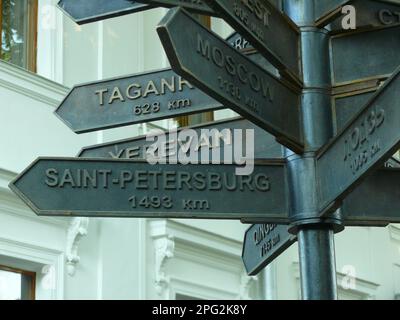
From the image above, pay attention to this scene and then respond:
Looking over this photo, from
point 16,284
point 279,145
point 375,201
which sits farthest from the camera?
point 16,284

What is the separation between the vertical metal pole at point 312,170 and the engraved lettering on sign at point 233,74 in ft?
1.04

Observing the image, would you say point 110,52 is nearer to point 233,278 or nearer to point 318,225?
point 233,278

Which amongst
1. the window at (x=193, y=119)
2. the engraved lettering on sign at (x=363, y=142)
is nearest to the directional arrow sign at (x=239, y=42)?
the engraved lettering on sign at (x=363, y=142)

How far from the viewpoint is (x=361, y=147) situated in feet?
15.1

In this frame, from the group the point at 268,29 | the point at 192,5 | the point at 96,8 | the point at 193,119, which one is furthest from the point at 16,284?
the point at 268,29

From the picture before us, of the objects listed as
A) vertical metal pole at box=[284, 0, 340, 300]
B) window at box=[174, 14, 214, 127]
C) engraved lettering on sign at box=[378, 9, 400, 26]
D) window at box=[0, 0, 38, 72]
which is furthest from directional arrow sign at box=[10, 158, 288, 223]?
→ window at box=[174, 14, 214, 127]

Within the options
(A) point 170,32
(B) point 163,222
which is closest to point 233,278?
(B) point 163,222

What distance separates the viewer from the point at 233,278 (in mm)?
13305

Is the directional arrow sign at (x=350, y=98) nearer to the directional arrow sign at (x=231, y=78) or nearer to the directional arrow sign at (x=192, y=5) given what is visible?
the directional arrow sign at (x=231, y=78)

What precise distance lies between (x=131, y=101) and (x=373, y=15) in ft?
3.77

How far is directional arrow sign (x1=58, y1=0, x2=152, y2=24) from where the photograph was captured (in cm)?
530

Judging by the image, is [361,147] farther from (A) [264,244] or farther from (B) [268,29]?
(A) [264,244]

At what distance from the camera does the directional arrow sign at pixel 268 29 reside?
4.50 meters

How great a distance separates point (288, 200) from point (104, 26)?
24.4ft
